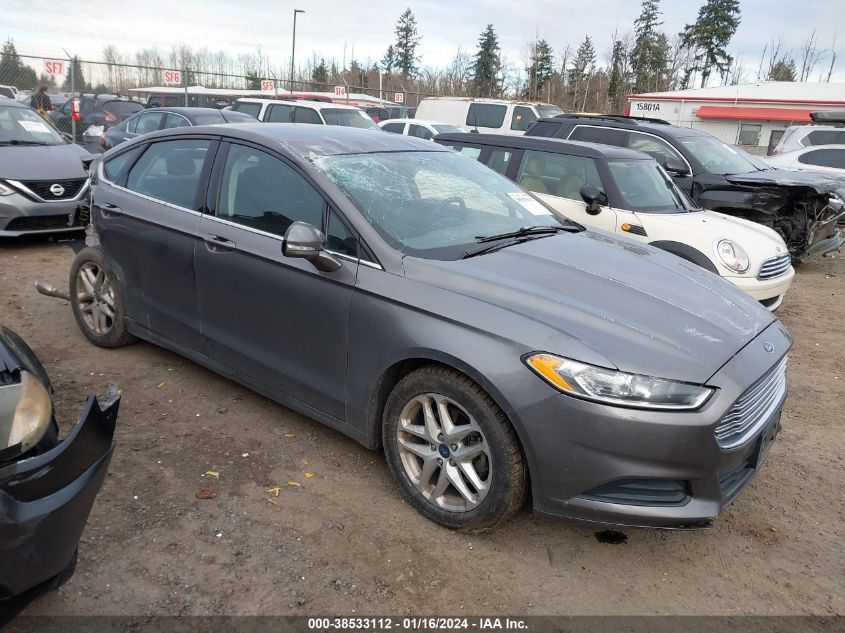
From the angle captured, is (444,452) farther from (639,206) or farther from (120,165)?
(639,206)

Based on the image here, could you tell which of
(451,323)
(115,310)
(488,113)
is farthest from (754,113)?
(451,323)

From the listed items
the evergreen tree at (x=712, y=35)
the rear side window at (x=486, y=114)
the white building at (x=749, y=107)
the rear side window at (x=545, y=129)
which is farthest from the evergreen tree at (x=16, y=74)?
the evergreen tree at (x=712, y=35)

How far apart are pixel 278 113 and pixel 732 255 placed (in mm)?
10411

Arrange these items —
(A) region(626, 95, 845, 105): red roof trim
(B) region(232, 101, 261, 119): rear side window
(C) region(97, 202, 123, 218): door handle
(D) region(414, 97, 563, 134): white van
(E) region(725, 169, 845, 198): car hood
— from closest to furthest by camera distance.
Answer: (C) region(97, 202, 123, 218): door handle
(E) region(725, 169, 845, 198): car hood
(B) region(232, 101, 261, 119): rear side window
(D) region(414, 97, 563, 134): white van
(A) region(626, 95, 845, 105): red roof trim

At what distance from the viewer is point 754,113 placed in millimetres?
33375

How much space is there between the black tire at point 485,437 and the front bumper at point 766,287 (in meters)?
4.01

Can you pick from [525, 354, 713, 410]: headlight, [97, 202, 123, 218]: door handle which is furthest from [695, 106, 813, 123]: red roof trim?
[525, 354, 713, 410]: headlight

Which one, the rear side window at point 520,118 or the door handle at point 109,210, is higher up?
the rear side window at point 520,118

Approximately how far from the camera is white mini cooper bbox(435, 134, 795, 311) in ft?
19.4

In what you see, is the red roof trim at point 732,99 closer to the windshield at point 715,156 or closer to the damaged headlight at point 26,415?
the windshield at point 715,156

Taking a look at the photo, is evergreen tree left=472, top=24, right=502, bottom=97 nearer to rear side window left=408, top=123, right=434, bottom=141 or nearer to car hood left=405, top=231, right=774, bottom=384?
rear side window left=408, top=123, right=434, bottom=141

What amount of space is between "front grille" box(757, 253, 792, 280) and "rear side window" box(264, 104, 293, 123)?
10.2 meters

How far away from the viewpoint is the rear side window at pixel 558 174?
6418 millimetres

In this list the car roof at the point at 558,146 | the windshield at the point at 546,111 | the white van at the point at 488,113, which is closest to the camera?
the car roof at the point at 558,146
